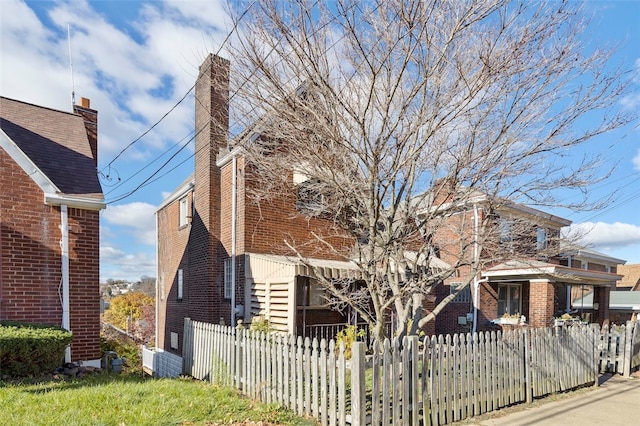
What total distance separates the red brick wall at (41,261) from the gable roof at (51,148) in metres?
0.27

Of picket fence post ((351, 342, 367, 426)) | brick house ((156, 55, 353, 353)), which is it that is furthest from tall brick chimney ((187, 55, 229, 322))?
picket fence post ((351, 342, 367, 426))

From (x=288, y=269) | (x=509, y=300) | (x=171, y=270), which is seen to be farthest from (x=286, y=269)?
(x=509, y=300)

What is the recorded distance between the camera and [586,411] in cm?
708

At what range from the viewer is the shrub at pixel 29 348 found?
22.0 feet

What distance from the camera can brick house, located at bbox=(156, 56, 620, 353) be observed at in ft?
32.7

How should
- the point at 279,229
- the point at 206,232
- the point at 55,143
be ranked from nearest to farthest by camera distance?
the point at 55,143, the point at 279,229, the point at 206,232

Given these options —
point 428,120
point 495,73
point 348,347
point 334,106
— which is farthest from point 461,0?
point 348,347

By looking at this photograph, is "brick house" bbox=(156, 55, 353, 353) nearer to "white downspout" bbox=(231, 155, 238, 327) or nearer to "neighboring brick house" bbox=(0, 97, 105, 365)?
"white downspout" bbox=(231, 155, 238, 327)

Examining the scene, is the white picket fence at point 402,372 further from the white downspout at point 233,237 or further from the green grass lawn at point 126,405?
the white downspout at point 233,237

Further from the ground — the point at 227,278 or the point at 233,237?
the point at 233,237

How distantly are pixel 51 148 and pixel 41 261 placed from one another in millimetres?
3299

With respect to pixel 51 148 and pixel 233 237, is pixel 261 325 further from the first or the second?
pixel 51 148

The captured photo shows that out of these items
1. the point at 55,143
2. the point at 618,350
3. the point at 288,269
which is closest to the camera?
the point at 288,269

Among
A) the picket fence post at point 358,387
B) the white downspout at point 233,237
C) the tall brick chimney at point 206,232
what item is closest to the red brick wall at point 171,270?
the tall brick chimney at point 206,232
